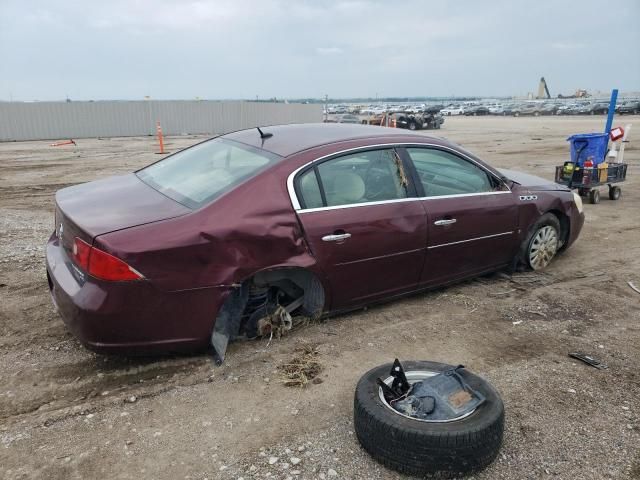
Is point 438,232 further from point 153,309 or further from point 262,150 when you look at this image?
point 153,309

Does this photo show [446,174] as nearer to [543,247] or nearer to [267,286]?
[543,247]

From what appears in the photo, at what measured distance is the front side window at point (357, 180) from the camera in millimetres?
3674

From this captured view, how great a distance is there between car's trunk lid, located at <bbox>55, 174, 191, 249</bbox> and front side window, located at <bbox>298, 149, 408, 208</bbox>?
905 mm

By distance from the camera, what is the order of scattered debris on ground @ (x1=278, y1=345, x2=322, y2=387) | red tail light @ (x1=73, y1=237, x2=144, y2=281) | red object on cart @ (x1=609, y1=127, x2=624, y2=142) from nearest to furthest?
red tail light @ (x1=73, y1=237, x2=144, y2=281)
scattered debris on ground @ (x1=278, y1=345, x2=322, y2=387)
red object on cart @ (x1=609, y1=127, x2=624, y2=142)

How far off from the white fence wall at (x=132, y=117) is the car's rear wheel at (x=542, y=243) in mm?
25382

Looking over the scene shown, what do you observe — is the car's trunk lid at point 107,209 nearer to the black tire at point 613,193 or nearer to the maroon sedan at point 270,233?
the maroon sedan at point 270,233

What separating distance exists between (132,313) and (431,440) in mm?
1792

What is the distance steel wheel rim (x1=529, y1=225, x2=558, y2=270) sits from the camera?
5039 millimetres

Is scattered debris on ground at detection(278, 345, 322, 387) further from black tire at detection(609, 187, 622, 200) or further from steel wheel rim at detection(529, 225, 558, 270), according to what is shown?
black tire at detection(609, 187, 622, 200)

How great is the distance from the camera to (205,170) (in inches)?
154

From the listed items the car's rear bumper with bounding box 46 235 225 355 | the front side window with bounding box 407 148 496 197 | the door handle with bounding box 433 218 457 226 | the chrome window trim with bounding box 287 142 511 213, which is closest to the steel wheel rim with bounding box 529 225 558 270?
the chrome window trim with bounding box 287 142 511 213

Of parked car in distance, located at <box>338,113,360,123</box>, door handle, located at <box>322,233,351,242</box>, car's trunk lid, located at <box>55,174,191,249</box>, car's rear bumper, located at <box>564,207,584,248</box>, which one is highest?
parked car in distance, located at <box>338,113,360,123</box>

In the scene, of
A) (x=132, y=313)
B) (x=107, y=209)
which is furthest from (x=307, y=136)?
(x=132, y=313)

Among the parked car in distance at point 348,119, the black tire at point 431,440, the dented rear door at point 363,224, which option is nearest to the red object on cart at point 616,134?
the dented rear door at point 363,224
